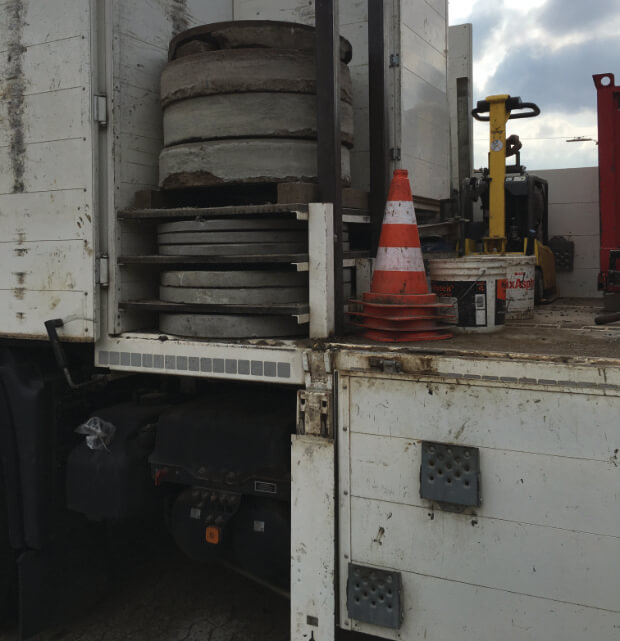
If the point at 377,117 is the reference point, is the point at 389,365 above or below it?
below

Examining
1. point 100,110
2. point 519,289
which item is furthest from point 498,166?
point 100,110

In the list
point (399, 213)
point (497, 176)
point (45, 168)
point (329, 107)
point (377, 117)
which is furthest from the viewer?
point (497, 176)

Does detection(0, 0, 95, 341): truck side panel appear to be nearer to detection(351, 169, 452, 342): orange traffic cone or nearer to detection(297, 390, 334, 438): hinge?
detection(297, 390, 334, 438): hinge

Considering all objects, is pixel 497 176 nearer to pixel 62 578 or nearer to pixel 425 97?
pixel 425 97

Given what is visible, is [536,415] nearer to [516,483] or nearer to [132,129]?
[516,483]

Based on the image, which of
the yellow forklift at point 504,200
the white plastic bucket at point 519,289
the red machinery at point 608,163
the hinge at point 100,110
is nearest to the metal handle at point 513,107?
the yellow forklift at point 504,200

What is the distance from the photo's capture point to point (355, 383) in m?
2.31

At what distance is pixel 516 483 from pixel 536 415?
9.0 inches

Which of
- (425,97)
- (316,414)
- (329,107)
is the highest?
(425,97)

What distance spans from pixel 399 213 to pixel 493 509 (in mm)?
1244

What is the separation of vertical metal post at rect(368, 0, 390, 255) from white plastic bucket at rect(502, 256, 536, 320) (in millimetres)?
709

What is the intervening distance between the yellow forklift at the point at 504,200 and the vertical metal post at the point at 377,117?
1.66 meters

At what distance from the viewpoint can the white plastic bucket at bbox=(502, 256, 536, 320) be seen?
3.27 meters

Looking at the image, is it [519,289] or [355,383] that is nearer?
[355,383]
